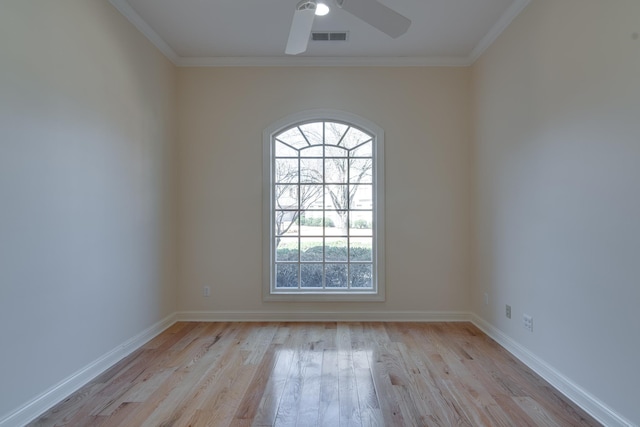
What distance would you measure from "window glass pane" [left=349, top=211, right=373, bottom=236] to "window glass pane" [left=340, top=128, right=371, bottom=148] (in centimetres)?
80

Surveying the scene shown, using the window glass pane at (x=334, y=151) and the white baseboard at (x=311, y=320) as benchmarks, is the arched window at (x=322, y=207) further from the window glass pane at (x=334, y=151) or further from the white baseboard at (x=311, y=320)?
the white baseboard at (x=311, y=320)

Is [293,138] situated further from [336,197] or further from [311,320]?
[311,320]

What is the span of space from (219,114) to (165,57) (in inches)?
30.6

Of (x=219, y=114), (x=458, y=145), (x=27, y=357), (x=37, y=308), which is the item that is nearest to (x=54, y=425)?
(x=27, y=357)

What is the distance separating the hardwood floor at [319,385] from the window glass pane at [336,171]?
170 cm

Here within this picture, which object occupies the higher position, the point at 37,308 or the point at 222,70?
the point at 222,70

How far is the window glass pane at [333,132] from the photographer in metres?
4.01

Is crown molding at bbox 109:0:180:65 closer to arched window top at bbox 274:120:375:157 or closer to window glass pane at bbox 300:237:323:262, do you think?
arched window top at bbox 274:120:375:157

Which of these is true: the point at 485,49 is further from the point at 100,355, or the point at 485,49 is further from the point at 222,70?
the point at 100,355

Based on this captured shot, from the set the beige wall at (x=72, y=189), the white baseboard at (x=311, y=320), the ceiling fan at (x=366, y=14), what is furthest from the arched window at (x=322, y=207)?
the ceiling fan at (x=366, y=14)

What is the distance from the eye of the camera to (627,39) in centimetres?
185

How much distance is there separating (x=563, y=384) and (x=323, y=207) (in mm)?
2641

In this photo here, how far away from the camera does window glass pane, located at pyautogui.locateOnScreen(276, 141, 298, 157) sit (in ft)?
13.2

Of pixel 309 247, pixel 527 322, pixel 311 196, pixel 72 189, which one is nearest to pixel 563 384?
pixel 527 322
